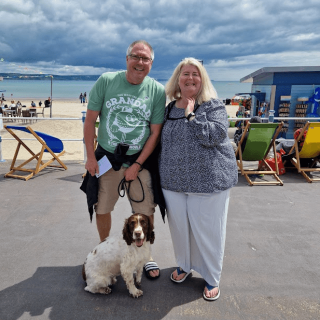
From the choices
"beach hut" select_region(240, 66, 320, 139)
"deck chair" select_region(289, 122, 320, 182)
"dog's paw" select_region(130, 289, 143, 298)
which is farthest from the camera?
"beach hut" select_region(240, 66, 320, 139)

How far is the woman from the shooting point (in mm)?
2088

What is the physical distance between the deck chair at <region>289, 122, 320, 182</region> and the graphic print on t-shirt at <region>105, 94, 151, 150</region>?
12.4 ft

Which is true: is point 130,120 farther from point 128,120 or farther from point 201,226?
point 201,226

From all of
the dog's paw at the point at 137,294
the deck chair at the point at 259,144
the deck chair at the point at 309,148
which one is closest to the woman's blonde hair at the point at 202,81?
the dog's paw at the point at 137,294

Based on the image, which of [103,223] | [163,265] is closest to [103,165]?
[103,223]

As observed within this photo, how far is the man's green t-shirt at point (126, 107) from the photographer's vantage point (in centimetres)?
227

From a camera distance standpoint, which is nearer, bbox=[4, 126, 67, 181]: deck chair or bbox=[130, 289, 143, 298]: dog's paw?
bbox=[130, 289, 143, 298]: dog's paw

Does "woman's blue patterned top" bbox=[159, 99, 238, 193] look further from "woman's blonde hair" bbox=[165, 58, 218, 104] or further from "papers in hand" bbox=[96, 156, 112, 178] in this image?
"papers in hand" bbox=[96, 156, 112, 178]

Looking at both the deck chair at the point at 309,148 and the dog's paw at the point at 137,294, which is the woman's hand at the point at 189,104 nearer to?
the dog's paw at the point at 137,294

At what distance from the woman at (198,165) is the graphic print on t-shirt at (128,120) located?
189mm

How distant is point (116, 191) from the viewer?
2.52m

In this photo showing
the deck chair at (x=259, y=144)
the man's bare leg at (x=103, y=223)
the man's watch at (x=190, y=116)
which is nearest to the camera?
the man's watch at (x=190, y=116)

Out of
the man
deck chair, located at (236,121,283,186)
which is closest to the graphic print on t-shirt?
the man

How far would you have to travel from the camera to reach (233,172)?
2.22 meters
